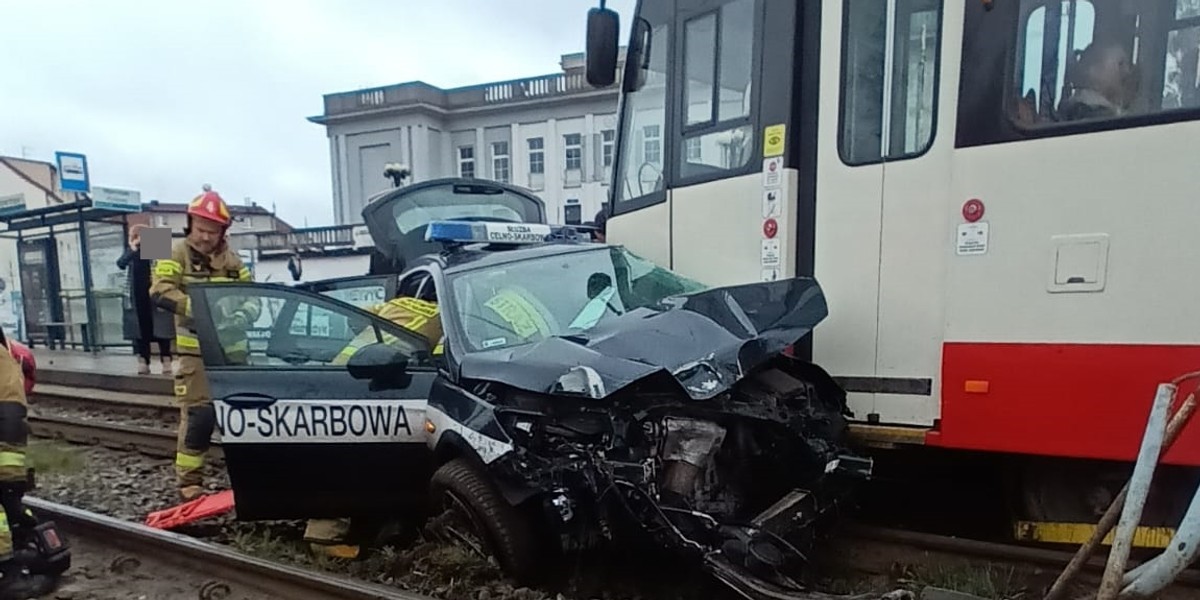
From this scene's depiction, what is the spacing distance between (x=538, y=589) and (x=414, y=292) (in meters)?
2.21

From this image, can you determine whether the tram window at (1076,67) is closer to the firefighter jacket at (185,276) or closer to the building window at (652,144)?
the building window at (652,144)

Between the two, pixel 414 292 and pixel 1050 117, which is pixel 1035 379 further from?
pixel 414 292

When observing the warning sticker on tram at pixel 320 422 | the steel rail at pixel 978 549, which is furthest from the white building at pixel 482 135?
the steel rail at pixel 978 549

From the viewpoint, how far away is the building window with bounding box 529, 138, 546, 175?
35.8 m

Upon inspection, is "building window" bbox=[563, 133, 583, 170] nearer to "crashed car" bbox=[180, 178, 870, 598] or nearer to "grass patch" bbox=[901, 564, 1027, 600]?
"crashed car" bbox=[180, 178, 870, 598]

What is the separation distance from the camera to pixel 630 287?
4398 mm

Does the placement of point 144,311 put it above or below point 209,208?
below

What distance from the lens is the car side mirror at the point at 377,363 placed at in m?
3.98

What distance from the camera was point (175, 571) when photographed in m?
4.45

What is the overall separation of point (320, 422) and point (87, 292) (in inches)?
494

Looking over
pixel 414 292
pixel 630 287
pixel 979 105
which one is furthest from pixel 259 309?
pixel 979 105

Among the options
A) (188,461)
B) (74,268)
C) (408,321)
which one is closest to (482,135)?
(74,268)

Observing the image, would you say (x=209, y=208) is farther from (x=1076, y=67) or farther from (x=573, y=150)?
(x=573, y=150)

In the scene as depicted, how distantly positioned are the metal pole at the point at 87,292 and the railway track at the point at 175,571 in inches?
403
